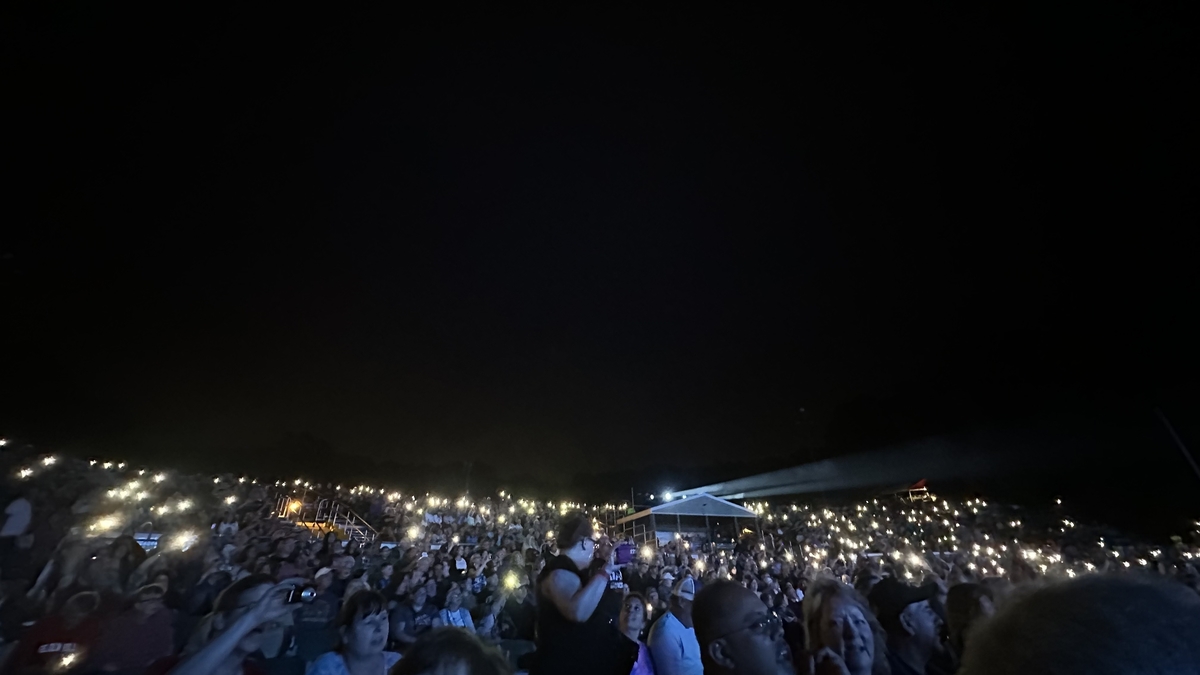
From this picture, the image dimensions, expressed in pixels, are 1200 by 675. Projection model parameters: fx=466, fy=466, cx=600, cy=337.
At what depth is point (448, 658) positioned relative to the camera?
180 centimetres

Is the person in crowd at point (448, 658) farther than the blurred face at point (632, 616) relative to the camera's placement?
No

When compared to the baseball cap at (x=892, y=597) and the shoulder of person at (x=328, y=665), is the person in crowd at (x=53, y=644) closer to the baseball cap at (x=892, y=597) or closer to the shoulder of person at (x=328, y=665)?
the shoulder of person at (x=328, y=665)

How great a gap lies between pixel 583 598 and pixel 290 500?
42.1 feet

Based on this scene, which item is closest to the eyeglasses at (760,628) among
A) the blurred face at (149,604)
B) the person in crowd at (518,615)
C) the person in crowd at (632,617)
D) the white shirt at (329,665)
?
the person in crowd at (632,617)

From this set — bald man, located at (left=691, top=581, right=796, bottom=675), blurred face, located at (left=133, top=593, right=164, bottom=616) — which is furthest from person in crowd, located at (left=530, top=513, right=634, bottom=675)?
blurred face, located at (left=133, top=593, right=164, bottom=616)

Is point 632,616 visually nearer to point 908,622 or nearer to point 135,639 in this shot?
point 908,622

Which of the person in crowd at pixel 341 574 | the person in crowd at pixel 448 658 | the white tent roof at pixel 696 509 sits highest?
the person in crowd at pixel 448 658

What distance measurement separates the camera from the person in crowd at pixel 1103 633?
1.17 meters

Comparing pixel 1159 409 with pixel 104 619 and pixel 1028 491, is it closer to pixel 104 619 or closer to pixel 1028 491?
pixel 1028 491

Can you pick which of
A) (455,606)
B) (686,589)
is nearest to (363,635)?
(686,589)

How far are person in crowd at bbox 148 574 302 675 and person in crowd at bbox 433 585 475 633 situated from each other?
139 inches

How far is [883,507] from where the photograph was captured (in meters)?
39.2

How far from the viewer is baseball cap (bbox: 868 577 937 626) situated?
12.7ft

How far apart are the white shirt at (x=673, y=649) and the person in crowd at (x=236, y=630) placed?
8.41ft
